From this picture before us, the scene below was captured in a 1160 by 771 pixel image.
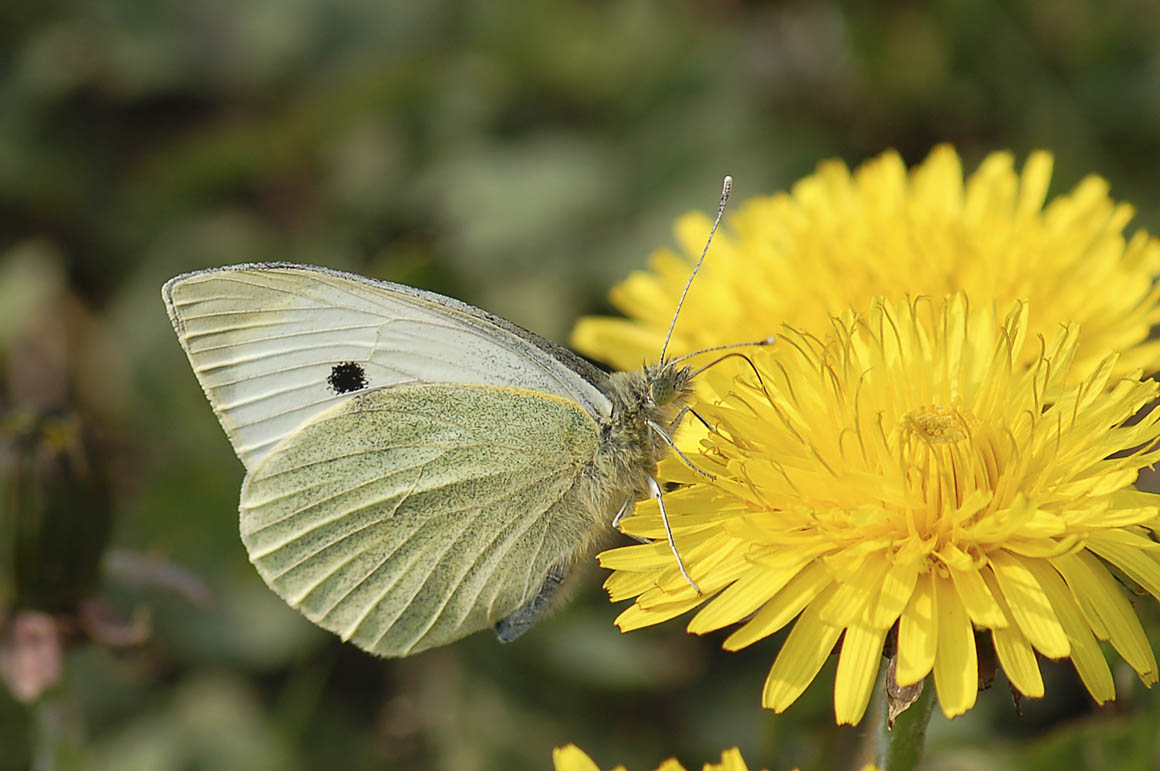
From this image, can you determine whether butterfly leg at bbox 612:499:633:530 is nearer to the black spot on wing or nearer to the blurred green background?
the black spot on wing

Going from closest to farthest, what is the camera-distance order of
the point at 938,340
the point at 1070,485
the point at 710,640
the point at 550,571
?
the point at 1070,485 → the point at 938,340 → the point at 550,571 → the point at 710,640

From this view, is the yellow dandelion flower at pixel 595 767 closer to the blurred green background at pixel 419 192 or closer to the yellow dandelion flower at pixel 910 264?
the yellow dandelion flower at pixel 910 264

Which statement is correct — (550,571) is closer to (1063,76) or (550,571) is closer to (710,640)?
(710,640)

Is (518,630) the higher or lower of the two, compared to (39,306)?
higher

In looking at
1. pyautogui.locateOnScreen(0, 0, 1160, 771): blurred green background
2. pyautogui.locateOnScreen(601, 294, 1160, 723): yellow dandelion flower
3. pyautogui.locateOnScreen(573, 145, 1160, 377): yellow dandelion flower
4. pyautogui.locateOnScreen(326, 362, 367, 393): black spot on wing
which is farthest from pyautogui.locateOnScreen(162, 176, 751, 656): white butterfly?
pyautogui.locateOnScreen(0, 0, 1160, 771): blurred green background

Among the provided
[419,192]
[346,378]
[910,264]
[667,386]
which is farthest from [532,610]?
[419,192]

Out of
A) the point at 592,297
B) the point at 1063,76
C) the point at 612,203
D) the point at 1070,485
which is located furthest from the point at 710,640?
the point at 1063,76
